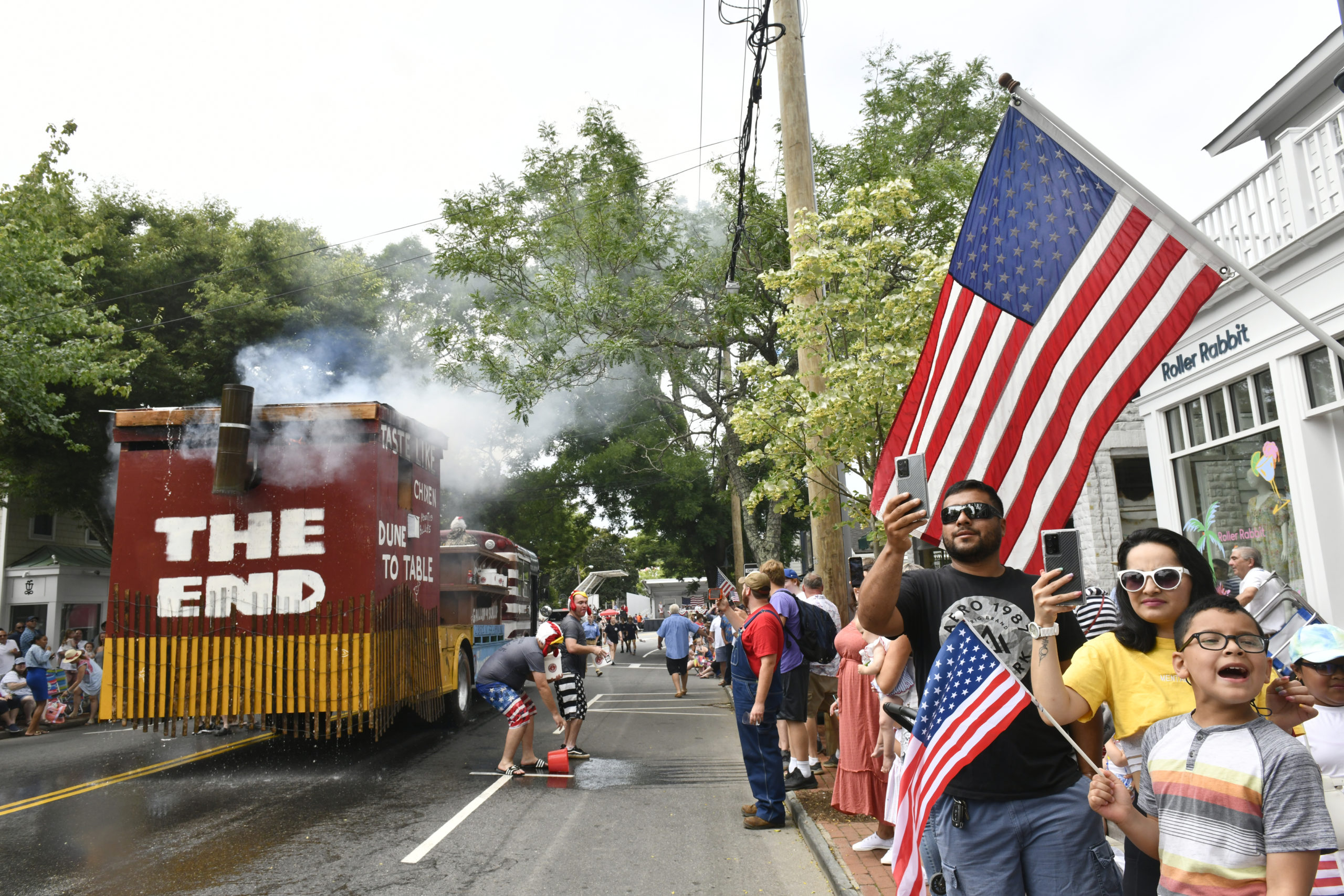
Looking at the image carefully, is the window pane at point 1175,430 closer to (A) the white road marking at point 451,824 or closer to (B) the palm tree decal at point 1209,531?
(B) the palm tree decal at point 1209,531

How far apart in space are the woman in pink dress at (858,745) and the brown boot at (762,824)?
0.50m

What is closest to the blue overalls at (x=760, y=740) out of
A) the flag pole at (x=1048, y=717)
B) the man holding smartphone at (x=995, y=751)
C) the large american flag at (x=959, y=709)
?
the large american flag at (x=959, y=709)

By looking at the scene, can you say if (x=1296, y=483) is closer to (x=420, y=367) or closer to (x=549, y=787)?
(x=549, y=787)

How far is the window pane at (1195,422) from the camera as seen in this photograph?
10.7 metres

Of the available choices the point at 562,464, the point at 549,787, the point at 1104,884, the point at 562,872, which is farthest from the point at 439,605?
the point at 562,464

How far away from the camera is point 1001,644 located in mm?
3076

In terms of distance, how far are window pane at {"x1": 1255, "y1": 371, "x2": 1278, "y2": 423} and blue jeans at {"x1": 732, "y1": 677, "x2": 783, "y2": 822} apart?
6034 mm

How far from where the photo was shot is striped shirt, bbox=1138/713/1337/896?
2135 millimetres

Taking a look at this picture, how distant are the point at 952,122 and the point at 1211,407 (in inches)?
393

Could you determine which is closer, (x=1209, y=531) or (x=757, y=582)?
(x=757, y=582)

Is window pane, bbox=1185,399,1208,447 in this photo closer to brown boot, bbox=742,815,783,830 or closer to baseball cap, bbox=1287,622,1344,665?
brown boot, bbox=742,815,783,830

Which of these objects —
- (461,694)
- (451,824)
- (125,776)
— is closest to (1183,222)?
(451,824)

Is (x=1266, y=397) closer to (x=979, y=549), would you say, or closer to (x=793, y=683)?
(x=793, y=683)

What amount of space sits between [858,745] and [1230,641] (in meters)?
4.30
